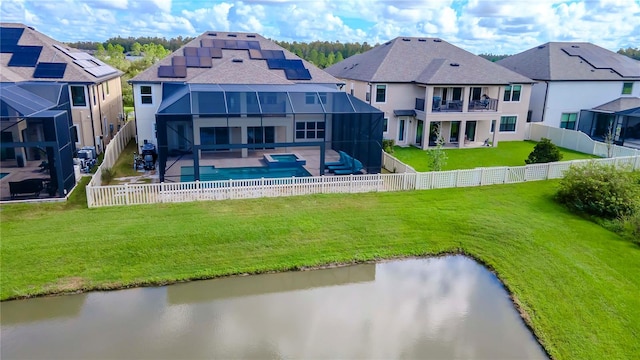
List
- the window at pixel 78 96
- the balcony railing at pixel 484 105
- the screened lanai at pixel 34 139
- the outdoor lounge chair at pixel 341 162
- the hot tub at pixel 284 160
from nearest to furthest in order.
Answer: the screened lanai at pixel 34 139, the hot tub at pixel 284 160, the outdoor lounge chair at pixel 341 162, the window at pixel 78 96, the balcony railing at pixel 484 105

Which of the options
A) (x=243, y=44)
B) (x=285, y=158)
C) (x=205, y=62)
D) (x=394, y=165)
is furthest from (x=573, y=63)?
(x=205, y=62)

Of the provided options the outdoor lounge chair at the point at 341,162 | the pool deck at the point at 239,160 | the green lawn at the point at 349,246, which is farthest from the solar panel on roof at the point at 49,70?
the outdoor lounge chair at the point at 341,162

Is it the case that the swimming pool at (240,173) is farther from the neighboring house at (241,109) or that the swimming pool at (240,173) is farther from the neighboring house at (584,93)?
A: the neighboring house at (584,93)

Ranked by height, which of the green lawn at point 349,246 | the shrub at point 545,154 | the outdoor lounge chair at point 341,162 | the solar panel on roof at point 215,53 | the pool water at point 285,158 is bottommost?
the green lawn at point 349,246

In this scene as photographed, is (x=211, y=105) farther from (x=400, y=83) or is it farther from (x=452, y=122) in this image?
(x=452, y=122)

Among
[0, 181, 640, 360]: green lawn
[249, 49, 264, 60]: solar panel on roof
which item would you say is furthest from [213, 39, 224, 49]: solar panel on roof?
[0, 181, 640, 360]: green lawn

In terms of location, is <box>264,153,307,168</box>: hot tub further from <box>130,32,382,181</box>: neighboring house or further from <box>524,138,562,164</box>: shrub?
<box>524,138,562,164</box>: shrub

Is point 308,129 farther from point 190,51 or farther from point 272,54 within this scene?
point 190,51
